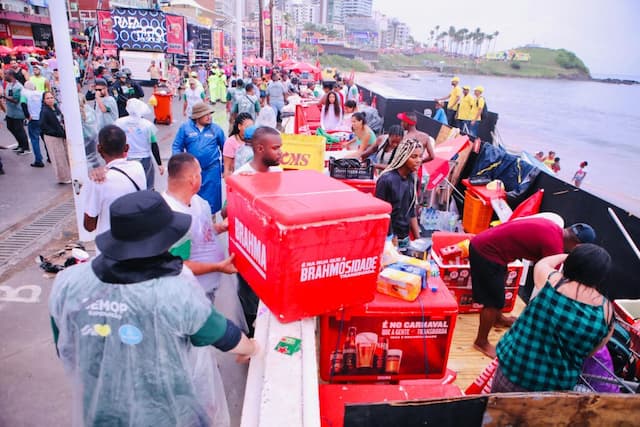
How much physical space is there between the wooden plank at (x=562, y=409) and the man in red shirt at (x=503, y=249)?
1530mm

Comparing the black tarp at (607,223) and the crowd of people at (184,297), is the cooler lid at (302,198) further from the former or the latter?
the black tarp at (607,223)

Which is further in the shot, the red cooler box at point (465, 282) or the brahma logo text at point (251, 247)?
the red cooler box at point (465, 282)

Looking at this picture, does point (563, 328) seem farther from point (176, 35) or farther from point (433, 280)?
point (176, 35)

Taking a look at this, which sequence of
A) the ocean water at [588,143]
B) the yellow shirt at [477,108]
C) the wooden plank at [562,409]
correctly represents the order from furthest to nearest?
the ocean water at [588,143] → the yellow shirt at [477,108] → the wooden plank at [562,409]

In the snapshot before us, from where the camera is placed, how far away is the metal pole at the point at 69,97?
5016 millimetres

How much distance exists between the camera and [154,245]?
1798mm

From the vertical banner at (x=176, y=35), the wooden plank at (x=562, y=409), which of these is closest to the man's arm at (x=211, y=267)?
the wooden plank at (x=562, y=409)

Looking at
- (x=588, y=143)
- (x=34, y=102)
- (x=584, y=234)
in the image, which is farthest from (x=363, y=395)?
(x=588, y=143)

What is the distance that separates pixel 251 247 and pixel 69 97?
4322 mm

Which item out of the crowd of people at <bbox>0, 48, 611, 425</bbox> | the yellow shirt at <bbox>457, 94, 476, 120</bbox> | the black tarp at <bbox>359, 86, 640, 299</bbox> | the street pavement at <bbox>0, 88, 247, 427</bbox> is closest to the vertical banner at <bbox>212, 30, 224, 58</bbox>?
the yellow shirt at <bbox>457, 94, 476, 120</bbox>

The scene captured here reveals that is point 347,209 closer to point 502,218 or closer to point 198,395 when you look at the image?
point 198,395

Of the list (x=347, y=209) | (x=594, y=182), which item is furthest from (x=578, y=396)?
(x=594, y=182)

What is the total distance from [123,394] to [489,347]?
3.44 meters

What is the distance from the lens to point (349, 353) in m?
2.94
